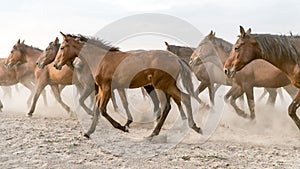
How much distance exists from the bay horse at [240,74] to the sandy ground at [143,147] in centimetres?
110

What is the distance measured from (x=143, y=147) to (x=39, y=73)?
19.5 feet

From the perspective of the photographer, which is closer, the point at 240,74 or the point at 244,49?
the point at 244,49

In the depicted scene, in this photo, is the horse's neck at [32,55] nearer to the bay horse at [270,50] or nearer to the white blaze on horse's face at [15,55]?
the white blaze on horse's face at [15,55]

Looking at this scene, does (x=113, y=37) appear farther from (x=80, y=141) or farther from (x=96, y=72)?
(x=80, y=141)

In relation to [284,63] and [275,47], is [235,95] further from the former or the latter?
[275,47]

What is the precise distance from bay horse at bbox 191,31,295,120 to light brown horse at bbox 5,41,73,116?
11.0 ft

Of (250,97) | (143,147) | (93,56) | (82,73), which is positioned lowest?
(143,147)

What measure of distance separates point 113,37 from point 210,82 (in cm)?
426

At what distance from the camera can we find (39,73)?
1198 centimetres

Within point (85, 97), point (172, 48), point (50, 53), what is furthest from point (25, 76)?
point (172, 48)

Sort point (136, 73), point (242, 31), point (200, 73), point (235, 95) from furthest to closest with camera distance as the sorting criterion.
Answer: point (200, 73) → point (235, 95) → point (136, 73) → point (242, 31)

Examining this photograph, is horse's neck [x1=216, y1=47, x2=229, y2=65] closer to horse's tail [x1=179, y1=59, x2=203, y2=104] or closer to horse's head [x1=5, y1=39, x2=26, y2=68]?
horse's tail [x1=179, y1=59, x2=203, y2=104]

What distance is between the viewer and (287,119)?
11.0m

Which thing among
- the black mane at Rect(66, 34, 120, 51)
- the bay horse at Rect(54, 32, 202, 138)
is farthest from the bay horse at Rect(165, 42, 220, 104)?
the bay horse at Rect(54, 32, 202, 138)
